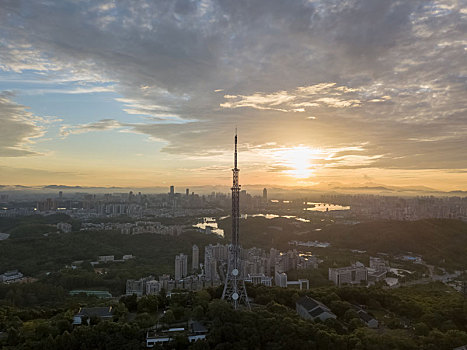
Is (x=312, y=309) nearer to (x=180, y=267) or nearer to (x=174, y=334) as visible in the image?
(x=174, y=334)

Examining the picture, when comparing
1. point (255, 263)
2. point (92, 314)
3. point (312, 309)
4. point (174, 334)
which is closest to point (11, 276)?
point (255, 263)

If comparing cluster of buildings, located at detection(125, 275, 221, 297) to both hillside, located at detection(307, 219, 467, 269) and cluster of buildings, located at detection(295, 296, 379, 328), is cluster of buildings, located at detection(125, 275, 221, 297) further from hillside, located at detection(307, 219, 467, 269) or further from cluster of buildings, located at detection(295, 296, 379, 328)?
hillside, located at detection(307, 219, 467, 269)

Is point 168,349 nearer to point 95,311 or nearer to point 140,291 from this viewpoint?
point 95,311

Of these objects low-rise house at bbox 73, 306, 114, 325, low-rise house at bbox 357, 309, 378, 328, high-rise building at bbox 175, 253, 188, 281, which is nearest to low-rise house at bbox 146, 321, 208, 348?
low-rise house at bbox 73, 306, 114, 325

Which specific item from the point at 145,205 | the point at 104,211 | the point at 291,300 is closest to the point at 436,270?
the point at 291,300

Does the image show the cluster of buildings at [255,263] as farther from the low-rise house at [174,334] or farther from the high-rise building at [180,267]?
the low-rise house at [174,334]

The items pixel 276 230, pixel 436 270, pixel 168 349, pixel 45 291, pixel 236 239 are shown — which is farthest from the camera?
pixel 276 230
